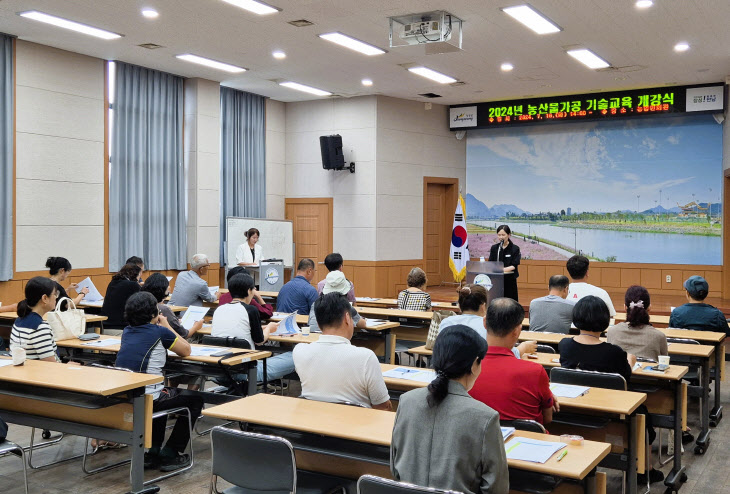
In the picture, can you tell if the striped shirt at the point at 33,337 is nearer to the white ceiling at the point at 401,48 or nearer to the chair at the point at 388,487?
the chair at the point at 388,487

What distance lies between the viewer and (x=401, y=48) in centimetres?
912

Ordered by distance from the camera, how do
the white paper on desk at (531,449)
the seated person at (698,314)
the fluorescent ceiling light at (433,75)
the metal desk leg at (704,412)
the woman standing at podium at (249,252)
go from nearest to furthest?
the white paper on desk at (531,449) → the metal desk leg at (704,412) → the seated person at (698,314) → the fluorescent ceiling light at (433,75) → the woman standing at podium at (249,252)

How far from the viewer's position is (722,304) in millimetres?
10789

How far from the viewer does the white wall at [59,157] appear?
354 inches

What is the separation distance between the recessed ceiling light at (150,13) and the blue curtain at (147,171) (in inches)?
103

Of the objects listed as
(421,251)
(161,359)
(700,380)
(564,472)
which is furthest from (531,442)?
(421,251)

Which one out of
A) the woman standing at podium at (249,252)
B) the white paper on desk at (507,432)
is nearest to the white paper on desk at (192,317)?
the white paper on desk at (507,432)

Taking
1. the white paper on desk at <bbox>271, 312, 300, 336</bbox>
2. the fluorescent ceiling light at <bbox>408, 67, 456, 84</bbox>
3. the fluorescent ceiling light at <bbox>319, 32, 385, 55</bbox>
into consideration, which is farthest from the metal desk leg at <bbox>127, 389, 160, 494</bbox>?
the fluorescent ceiling light at <bbox>408, 67, 456, 84</bbox>

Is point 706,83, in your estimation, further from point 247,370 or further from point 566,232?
point 247,370

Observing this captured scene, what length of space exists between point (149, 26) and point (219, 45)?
1077 mm

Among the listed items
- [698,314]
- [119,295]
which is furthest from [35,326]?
[698,314]

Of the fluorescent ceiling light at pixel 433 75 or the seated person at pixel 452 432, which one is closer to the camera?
the seated person at pixel 452 432

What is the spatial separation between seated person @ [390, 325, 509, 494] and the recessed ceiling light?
6581mm

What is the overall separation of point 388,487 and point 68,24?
7.83 metres
